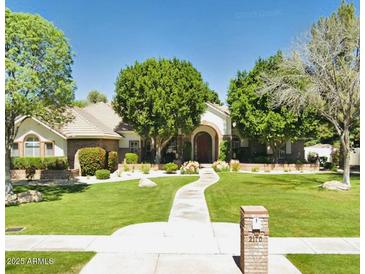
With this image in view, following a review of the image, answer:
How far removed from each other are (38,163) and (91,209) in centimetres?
1432

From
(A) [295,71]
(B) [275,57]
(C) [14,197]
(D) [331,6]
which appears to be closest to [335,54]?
(A) [295,71]

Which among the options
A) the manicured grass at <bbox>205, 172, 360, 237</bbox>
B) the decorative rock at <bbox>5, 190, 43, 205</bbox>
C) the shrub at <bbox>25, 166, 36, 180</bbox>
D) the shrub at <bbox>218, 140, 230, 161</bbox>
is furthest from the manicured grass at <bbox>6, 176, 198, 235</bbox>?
the shrub at <bbox>218, 140, 230, 161</bbox>

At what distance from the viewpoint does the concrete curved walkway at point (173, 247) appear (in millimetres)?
6992

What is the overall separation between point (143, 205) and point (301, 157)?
83.9 feet

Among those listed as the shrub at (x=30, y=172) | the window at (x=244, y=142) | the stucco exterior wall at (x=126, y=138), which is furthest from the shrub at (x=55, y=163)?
the window at (x=244, y=142)

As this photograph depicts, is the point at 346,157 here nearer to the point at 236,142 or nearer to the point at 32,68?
the point at 236,142

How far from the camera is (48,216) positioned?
12.0 m

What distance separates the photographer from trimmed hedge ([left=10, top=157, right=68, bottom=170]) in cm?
2536

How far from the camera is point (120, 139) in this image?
32.6 metres

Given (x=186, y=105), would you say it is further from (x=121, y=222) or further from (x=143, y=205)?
(x=121, y=222)

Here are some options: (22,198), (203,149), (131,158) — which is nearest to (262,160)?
(203,149)

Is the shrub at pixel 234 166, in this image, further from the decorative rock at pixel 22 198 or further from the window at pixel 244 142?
the decorative rock at pixel 22 198

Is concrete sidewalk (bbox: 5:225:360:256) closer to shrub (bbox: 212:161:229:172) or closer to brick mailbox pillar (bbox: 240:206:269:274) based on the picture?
brick mailbox pillar (bbox: 240:206:269:274)
